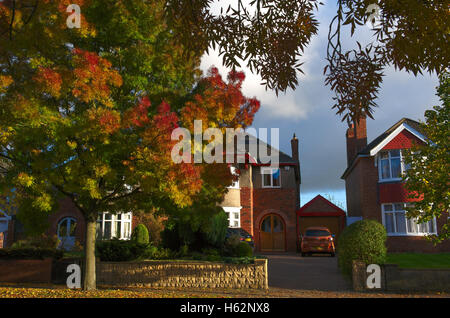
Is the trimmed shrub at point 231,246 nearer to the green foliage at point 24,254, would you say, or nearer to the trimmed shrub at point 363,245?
the trimmed shrub at point 363,245

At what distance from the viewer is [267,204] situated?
28391mm

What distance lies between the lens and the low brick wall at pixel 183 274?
1218cm

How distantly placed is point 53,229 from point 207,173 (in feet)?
69.8

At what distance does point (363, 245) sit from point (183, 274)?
586 cm

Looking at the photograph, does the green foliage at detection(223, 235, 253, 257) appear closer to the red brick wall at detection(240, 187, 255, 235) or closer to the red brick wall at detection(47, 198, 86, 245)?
the red brick wall at detection(240, 187, 255, 235)

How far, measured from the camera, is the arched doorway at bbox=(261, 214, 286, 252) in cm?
2800

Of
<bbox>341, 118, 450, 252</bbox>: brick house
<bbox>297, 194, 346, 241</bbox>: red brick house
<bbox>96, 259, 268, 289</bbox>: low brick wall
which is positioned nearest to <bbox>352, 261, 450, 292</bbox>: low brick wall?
<bbox>96, 259, 268, 289</bbox>: low brick wall

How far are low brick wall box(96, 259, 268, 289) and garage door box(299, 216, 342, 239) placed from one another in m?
19.3

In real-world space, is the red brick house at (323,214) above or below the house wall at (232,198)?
below

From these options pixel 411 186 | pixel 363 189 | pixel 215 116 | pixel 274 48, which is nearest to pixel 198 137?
pixel 215 116

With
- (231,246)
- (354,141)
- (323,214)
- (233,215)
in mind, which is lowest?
(231,246)

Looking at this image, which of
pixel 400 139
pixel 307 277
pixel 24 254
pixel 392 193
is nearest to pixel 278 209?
pixel 392 193

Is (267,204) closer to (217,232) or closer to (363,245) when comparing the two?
(217,232)

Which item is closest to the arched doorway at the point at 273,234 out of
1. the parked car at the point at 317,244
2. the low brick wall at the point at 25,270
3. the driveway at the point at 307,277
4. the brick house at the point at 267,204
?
the brick house at the point at 267,204
